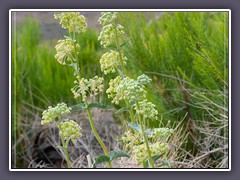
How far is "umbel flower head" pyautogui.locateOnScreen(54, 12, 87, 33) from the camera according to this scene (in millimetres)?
1413

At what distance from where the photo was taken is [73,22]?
142 cm

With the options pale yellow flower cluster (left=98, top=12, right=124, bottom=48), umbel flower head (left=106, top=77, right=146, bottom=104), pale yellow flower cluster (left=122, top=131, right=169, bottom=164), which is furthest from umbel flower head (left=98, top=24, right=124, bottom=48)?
pale yellow flower cluster (left=122, top=131, right=169, bottom=164)

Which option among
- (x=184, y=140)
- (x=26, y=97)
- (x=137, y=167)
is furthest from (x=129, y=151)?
(x=26, y=97)

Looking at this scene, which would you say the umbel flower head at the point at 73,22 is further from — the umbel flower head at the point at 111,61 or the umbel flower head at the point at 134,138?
A: the umbel flower head at the point at 134,138

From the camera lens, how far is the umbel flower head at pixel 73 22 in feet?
4.64

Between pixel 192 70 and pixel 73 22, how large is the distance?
0.45m

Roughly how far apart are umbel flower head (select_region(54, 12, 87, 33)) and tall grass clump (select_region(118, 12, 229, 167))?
0.21 metres

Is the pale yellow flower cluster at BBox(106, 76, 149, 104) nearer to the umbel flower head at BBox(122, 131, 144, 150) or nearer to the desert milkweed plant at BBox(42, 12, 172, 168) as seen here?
the desert milkweed plant at BBox(42, 12, 172, 168)

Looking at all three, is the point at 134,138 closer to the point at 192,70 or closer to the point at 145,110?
the point at 145,110

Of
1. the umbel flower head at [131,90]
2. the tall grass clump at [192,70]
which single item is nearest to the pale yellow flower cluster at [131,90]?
the umbel flower head at [131,90]

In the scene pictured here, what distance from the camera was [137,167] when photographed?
1.52 metres

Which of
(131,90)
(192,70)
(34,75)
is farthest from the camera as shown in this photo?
(34,75)

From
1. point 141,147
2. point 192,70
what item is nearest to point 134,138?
point 141,147

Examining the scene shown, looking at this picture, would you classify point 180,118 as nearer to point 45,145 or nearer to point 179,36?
point 179,36
